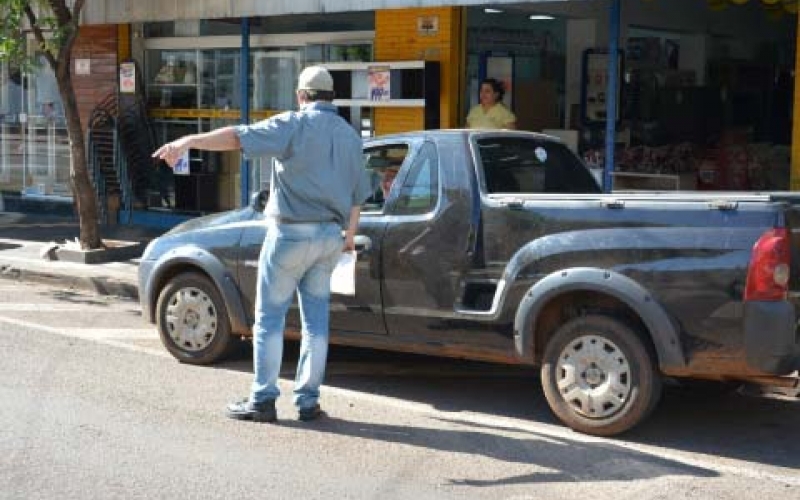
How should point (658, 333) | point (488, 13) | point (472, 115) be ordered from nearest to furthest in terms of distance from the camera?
point (658, 333), point (472, 115), point (488, 13)

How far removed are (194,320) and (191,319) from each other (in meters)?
0.02

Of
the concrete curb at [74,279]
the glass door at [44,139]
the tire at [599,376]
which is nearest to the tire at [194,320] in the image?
the tire at [599,376]

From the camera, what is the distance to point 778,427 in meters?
6.47

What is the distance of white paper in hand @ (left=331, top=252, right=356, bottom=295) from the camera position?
6.85 metres

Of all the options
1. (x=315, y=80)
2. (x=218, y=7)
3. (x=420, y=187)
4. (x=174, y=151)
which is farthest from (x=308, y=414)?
(x=218, y=7)

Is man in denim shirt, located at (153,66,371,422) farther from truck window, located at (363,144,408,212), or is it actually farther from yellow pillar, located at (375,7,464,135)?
yellow pillar, located at (375,7,464,135)

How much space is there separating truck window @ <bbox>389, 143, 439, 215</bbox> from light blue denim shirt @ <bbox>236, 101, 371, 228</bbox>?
0.69 meters

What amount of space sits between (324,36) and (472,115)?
3.39 meters

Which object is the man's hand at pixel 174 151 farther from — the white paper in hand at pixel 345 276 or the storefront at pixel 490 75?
the storefront at pixel 490 75

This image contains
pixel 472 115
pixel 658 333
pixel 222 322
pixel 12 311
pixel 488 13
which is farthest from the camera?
pixel 488 13

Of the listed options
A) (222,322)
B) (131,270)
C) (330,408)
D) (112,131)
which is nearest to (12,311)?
(131,270)

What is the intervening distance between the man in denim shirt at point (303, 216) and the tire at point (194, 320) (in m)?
1.31

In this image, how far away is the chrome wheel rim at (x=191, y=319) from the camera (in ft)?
24.8

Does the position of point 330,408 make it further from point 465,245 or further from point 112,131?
point 112,131
